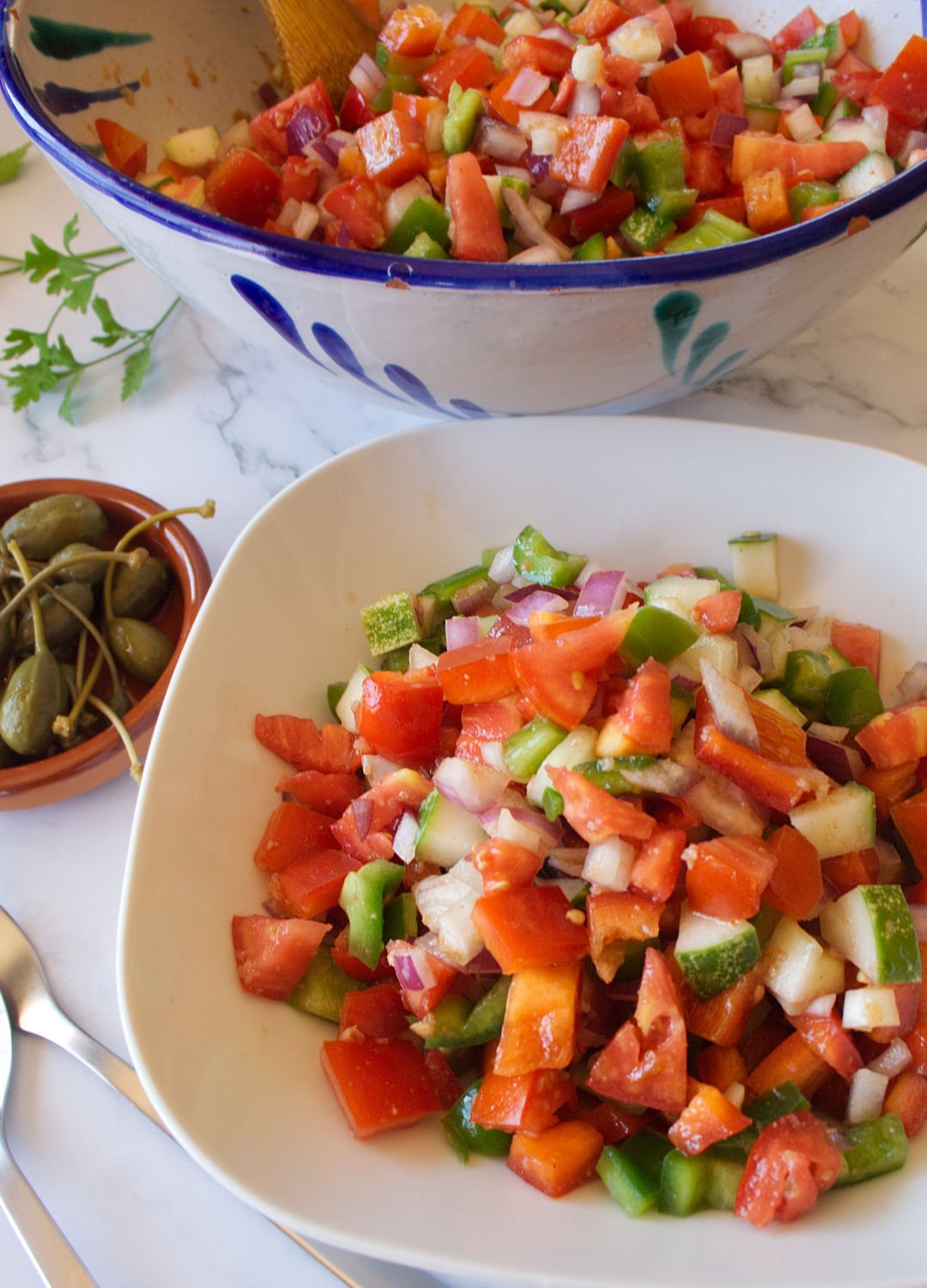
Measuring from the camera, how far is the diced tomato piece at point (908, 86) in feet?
4.83

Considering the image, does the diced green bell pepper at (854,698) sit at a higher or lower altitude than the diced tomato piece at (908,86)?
lower

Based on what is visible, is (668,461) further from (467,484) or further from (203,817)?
(203,817)

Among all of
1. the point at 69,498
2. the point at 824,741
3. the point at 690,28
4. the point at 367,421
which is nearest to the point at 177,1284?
the point at 824,741

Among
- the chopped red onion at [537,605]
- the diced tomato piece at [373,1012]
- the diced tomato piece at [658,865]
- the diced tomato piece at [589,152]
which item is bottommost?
the diced tomato piece at [373,1012]

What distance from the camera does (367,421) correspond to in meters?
1.73

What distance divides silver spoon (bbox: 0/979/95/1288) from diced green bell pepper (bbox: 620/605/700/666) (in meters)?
0.80

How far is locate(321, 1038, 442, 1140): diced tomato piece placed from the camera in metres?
0.98

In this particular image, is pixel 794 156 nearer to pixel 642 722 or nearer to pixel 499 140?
pixel 499 140

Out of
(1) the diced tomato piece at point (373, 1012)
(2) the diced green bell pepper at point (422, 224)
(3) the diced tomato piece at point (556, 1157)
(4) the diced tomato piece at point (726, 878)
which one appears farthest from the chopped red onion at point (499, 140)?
(3) the diced tomato piece at point (556, 1157)

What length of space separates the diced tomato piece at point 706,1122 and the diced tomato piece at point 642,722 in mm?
303

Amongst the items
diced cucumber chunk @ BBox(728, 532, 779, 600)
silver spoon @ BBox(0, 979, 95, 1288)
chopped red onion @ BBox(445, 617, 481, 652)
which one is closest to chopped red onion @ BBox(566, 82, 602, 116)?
diced cucumber chunk @ BBox(728, 532, 779, 600)

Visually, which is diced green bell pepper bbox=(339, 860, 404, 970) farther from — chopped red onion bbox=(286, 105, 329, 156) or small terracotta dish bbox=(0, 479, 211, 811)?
chopped red onion bbox=(286, 105, 329, 156)

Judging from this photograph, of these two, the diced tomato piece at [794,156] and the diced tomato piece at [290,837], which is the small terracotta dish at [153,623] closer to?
the diced tomato piece at [290,837]

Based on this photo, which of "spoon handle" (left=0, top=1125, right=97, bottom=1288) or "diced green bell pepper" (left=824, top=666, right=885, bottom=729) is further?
"diced green bell pepper" (left=824, top=666, right=885, bottom=729)
